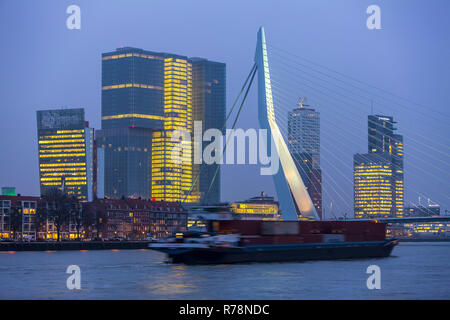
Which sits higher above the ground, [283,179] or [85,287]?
[283,179]

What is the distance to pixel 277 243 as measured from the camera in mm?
68688

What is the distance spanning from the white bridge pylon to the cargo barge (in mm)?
2526

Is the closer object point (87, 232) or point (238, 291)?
point (238, 291)

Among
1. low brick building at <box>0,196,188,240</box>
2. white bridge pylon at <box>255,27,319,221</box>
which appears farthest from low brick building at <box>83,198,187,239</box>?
white bridge pylon at <box>255,27,319,221</box>

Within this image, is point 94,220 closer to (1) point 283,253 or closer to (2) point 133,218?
(2) point 133,218

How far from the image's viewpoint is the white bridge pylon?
2579 inches

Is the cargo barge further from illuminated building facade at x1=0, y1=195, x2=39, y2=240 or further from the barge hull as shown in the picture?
illuminated building facade at x1=0, y1=195, x2=39, y2=240

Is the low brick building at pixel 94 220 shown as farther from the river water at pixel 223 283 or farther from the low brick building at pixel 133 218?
the river water at pixel 223 283

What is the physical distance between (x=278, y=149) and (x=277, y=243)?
903 centimetres
